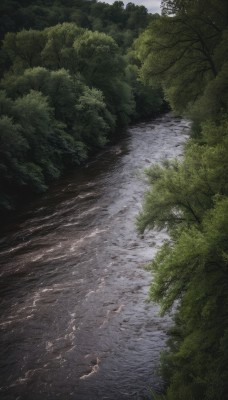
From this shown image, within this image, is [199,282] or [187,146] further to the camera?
[187,146]

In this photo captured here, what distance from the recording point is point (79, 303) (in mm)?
16875

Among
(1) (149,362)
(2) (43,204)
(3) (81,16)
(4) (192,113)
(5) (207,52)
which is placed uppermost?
(3) (81,16)

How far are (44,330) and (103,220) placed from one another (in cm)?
1062

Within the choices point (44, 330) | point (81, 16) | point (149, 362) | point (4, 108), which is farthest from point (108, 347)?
point (81, 16)

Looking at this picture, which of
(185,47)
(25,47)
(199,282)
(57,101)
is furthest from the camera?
(25,47)

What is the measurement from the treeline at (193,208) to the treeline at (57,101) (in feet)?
8.03

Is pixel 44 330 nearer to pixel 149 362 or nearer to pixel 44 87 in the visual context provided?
pixel 149 362

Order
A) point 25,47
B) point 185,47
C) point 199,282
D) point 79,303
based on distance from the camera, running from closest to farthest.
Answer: point 199,282, point 79,303, point 185,47, point 25,47

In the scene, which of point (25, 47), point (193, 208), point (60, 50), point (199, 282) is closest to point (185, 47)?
point (193, 208)

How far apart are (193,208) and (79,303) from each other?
683 cm

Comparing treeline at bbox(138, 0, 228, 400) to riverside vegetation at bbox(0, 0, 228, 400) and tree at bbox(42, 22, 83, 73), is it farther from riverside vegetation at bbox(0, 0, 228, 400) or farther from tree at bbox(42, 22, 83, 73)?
tree at bbox(42, 22, 83, 73)

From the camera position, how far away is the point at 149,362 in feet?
43.8

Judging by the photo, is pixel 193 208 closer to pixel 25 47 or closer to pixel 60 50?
pixel 60 50

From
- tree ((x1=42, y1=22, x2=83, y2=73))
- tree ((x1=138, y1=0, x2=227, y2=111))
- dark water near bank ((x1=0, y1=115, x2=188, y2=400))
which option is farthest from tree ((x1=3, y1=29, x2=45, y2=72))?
tree ((x1=138, y1=0, x2=227, y2=111))
